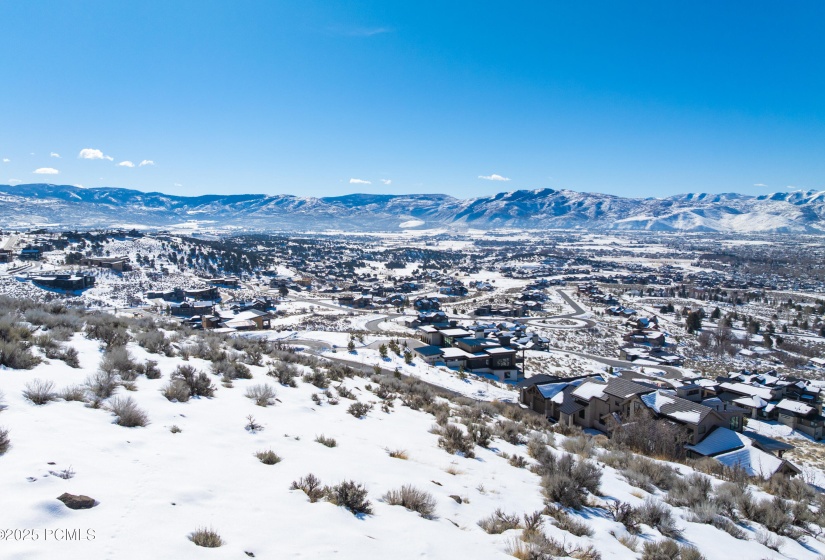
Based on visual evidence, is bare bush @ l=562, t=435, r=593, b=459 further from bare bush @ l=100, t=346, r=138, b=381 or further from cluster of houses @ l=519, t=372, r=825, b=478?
bare bush @ l=100, t=346, r=138, b=381

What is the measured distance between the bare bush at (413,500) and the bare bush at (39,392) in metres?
4.79

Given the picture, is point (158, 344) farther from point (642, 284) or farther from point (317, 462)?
point (642, 284)

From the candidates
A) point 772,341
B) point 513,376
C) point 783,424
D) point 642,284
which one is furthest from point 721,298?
point 513,376

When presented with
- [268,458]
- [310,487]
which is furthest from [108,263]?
[310,487]

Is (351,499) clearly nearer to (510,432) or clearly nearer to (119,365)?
(119,365)

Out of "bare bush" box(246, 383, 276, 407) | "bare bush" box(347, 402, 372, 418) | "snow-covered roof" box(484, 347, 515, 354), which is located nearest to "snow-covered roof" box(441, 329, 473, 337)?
"snow-covered roof" box(484, 347, 515, 354)

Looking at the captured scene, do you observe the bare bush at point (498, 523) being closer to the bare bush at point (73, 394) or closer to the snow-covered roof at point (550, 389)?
the bare bush at point (73, 394)

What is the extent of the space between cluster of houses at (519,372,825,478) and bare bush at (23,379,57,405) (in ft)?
51.1

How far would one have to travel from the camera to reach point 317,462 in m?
6.02

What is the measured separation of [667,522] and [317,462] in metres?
4.82

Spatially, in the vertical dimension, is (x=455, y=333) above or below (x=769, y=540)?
below

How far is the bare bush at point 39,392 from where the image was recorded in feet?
19.5

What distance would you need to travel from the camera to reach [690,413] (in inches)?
763

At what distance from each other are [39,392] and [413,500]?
17.1ft
